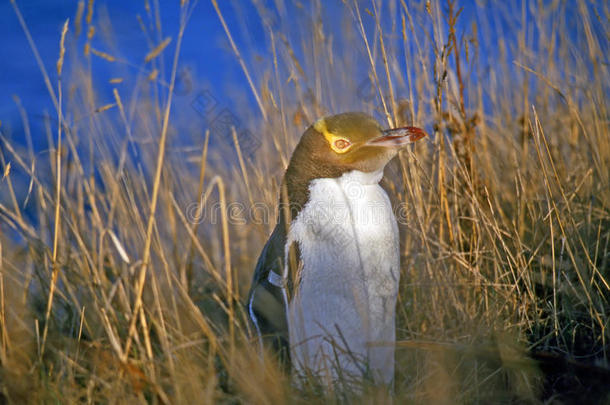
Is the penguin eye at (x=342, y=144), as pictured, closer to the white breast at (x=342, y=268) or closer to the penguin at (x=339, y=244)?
the penguin at (x=339, y=244)

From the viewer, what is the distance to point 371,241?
2.03 meters

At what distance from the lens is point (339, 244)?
201cm

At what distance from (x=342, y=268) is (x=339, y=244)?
3.5 inches

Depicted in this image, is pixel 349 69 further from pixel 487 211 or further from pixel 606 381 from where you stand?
pixel 606 381

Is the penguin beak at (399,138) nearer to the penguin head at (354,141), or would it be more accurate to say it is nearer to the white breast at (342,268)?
the penguin head at (354,141)

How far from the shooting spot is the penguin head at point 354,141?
2006 millimetres

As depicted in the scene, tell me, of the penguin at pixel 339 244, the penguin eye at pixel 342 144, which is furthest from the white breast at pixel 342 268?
the penguin eye at pixel 342 144

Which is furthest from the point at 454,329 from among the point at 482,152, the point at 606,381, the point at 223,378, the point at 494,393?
the point at 482,152

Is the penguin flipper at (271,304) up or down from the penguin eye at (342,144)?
down

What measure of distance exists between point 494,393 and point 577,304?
67cm


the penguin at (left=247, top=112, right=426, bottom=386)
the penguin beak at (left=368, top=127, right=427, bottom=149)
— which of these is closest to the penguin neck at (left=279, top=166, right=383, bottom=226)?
the penguin at (left=247, top=112, right=426, bottom=386)

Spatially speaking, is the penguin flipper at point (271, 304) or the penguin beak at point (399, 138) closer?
the penguin beak at point (399, 138)

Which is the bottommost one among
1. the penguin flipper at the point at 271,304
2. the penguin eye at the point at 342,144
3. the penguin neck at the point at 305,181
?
the penguin flipper at the point at 271,304

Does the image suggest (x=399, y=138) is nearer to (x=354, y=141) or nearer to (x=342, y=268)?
(x=354, y=141)
